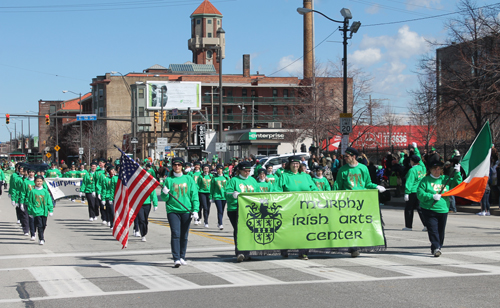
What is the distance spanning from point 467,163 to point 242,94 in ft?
272

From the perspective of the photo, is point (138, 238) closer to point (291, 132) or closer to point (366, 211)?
point (366, 211)

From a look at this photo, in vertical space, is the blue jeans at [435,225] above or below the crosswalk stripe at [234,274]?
above

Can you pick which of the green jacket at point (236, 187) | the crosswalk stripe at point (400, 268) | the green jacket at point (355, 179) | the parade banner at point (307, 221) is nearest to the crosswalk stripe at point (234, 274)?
the parade banner at point (307, 221)

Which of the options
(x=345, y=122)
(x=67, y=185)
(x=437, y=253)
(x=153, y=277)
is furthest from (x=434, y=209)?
(x=67, y=185)

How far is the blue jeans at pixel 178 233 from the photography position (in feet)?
32.0

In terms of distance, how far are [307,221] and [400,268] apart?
1.77 meters

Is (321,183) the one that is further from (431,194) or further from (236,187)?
(431,194)

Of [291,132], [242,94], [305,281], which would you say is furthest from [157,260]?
[242,94]

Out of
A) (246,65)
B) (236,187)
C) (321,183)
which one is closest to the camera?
(236,187)

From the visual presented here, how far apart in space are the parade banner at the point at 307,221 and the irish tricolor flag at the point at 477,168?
1849mm

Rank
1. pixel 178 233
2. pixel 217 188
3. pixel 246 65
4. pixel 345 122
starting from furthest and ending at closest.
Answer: pixel 246 65 → pixel 345 122 → pixel 217 188 → pixel 178 233

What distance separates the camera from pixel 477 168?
10.9 m

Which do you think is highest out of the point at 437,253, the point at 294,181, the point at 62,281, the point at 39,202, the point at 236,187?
the point at 294,181

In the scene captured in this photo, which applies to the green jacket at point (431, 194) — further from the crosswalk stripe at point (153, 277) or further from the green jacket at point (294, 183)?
the crosswalk stripe at point (153, 277)
